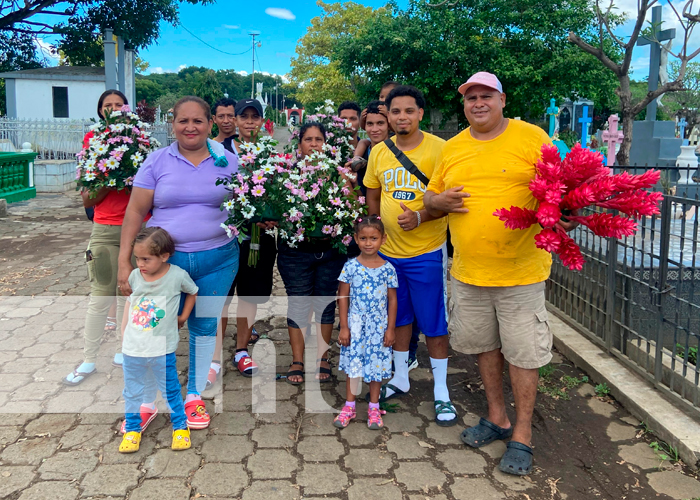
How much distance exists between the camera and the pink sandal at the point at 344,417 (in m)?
3.68

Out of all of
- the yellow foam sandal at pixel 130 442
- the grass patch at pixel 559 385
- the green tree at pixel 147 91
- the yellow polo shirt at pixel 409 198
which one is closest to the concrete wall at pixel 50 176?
the yellow foam sandal at pixel 130 442

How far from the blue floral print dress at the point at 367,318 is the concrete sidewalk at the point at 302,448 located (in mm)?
374

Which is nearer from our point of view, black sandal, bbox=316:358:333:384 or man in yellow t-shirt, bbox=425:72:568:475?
man in yellow t-shirt, bbox=425:72:568:475

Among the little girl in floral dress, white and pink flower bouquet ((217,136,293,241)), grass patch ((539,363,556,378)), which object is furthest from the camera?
grass patch ((539,363,556,378))

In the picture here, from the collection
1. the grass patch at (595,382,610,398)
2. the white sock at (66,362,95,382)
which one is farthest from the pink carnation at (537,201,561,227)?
the white sock at (66,362,95,382)

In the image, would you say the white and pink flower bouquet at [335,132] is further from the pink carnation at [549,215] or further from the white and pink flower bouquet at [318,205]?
the pink carnation at [549,215]

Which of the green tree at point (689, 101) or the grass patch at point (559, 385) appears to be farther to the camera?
the green tree at point (689, 101)

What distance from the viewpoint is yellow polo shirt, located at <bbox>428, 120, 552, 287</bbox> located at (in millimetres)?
3117

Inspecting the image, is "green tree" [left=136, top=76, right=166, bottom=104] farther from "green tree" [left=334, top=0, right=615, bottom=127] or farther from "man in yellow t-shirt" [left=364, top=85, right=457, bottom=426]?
"man in yellow t-shirt" [left=364, top=85, right=457, bottom=426]

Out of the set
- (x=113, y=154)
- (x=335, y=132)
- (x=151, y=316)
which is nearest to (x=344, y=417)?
(x=151, y=316)

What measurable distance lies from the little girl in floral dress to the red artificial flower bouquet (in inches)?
40.9

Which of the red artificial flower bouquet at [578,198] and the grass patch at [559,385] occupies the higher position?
the red artificial flower bouquet at [578,198]

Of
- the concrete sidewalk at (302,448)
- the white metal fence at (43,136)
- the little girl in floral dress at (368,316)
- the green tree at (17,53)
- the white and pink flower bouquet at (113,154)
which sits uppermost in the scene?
the green tree at (17,53)

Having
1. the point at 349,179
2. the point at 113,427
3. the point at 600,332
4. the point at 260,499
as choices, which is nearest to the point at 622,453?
the point at 600,332
